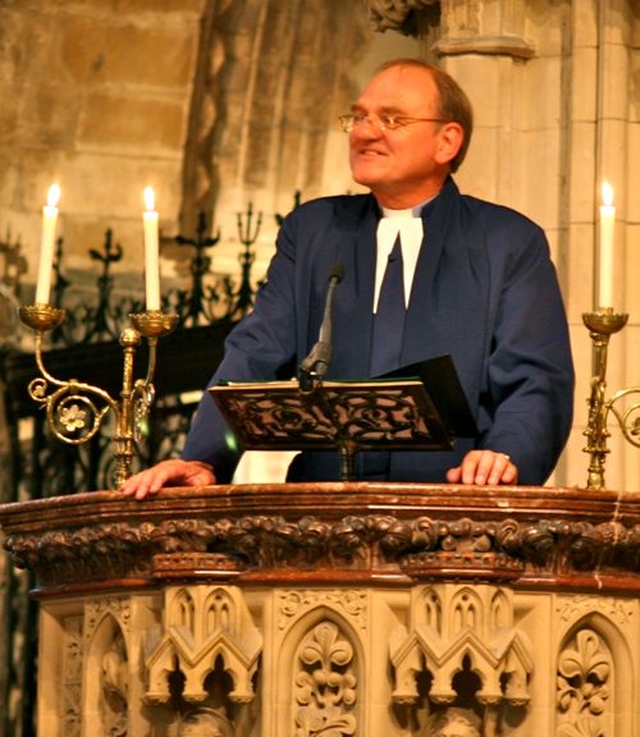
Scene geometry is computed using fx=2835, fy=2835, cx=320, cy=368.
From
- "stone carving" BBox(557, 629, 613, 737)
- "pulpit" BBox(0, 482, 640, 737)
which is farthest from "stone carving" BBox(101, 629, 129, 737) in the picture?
"stone carving" BBox(557, 629, 613, 737)

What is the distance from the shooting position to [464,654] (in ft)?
18.0

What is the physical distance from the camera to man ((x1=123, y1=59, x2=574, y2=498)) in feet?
20.4

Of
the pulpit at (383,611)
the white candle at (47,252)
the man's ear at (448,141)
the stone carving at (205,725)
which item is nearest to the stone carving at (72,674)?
the pulpit at (383,611)

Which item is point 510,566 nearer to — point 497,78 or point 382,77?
point 382,77

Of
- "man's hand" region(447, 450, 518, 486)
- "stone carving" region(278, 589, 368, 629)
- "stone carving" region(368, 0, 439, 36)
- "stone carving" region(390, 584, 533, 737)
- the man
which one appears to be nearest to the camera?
"stone carving" region(390, 584, 533, 737)

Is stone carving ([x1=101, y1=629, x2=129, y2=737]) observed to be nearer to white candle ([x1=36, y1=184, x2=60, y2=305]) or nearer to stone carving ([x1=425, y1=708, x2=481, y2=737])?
stone carving ([x1=425, y1=708, x2=481, y2=737])

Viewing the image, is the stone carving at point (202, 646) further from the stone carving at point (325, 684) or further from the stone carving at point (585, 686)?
the stone carving at point (585, 686)

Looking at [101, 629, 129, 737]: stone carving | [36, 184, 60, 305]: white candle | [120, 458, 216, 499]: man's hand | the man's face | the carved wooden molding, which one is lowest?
[101, 629, 129, 737]: stone carving

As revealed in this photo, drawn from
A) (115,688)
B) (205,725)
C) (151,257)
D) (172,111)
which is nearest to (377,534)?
(205,725)

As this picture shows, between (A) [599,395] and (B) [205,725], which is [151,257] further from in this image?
(B) [205,725]

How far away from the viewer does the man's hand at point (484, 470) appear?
18.8 ft

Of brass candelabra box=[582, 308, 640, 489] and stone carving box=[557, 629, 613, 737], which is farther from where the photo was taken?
brass candelabra box=[582, 308, 640, 489]

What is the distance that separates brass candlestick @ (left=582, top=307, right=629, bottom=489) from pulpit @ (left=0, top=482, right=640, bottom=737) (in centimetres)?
69

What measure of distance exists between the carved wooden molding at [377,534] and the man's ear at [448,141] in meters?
1.21
